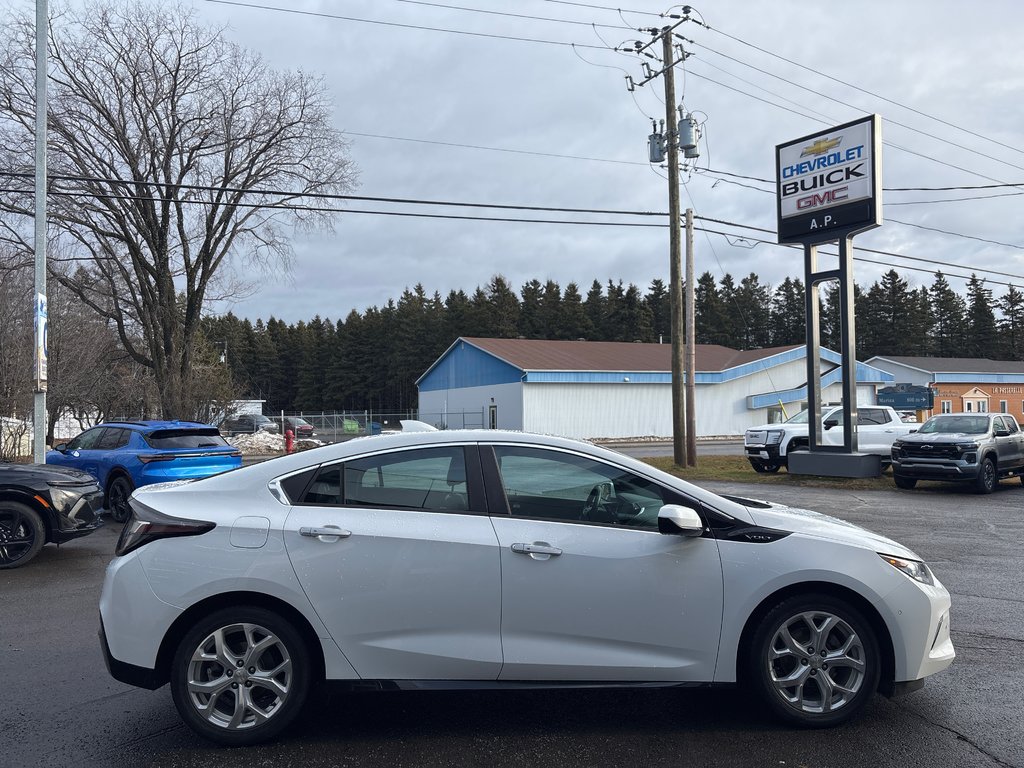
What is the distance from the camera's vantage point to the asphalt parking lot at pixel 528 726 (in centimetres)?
393

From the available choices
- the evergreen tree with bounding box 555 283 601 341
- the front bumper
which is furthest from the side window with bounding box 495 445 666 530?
the evergreen tree with bounding box 555 283 601 341

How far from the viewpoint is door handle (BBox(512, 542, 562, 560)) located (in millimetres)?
4094

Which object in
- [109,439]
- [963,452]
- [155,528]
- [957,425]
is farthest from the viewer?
[957,425]

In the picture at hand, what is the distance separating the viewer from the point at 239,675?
13.2 feet

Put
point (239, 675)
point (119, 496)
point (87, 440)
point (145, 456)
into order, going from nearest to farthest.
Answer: point (239, 675) → point (145, 456) → point (119, 496) → point (87, 440)

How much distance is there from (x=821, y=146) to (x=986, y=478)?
8.19m

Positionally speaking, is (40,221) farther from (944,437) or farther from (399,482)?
(944,437)

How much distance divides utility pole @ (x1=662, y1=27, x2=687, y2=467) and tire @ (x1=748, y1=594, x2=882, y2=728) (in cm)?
1820

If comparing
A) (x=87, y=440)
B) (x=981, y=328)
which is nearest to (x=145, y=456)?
(x=87, y=440)

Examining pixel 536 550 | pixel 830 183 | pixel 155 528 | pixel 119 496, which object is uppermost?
pixel 830 183

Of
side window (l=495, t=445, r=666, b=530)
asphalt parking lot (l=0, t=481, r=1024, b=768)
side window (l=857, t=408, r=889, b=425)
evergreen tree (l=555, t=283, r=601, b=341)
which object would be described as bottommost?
asphalt parking lot (l=0, t=481, r=1024, b=768)

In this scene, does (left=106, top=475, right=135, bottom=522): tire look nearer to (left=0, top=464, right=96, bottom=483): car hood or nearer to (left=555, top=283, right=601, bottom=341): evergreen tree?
(left=0, top=464, right=96, bottom=483): car hood

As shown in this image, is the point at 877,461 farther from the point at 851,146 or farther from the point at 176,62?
the point at 176,62

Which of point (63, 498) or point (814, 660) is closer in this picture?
point (814, 660)
